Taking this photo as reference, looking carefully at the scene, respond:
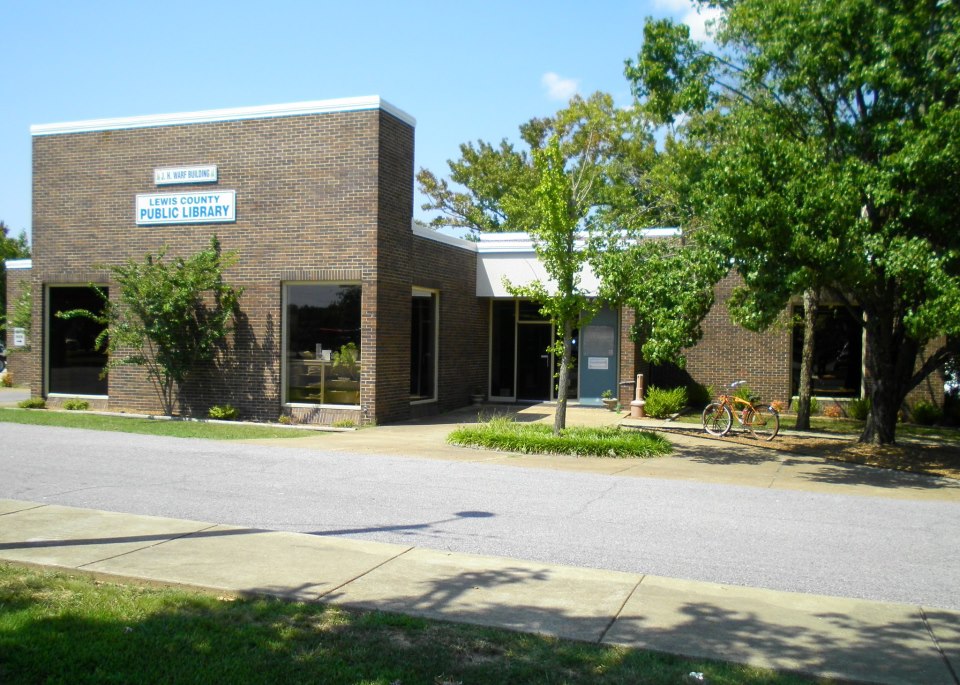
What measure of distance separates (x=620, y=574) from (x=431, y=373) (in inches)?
554

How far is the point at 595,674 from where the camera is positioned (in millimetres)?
4836

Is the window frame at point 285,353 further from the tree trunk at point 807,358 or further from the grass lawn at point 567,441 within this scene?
the tree trunk at point 807,358

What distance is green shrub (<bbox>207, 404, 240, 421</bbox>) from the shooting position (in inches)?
725

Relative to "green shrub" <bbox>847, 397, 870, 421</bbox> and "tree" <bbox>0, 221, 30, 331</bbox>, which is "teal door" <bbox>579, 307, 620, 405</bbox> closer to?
"green shrub" <bbox>847, 397, 870, 421</bbox>

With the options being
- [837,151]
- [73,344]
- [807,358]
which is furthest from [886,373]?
[73,344]

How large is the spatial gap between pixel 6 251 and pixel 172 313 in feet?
79.5

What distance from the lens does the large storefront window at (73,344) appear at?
20.6 m

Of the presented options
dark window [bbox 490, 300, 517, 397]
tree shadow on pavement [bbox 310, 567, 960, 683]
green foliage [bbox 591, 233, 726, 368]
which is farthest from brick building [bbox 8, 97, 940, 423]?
tree shadow on pavement [bbox 310, 567, 960, 683]

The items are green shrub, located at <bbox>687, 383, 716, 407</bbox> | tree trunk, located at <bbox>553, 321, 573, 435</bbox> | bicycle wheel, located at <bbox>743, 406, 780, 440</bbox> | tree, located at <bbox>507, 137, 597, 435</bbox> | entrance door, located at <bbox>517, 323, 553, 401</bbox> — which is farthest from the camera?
entrance door, located at <bbox>517, 323, 553, 401</bbox>

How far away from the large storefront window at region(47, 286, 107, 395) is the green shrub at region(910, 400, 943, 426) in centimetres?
1951

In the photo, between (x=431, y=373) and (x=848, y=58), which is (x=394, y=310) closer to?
(x=431, y=373)

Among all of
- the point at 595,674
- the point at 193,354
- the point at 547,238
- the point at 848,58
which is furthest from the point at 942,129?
the point at 193,354

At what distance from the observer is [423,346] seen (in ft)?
67.6

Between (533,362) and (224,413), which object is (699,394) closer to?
(533,362)
